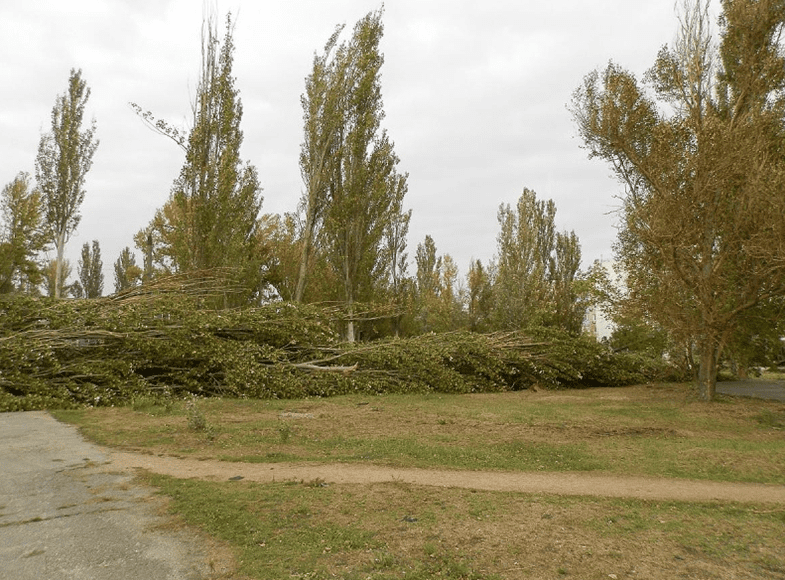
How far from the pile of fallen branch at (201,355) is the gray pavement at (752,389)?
170 inches

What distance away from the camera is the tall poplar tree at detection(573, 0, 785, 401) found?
10.3 metres

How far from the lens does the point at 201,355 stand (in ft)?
38.0

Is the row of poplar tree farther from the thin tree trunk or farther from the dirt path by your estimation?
the dirt path

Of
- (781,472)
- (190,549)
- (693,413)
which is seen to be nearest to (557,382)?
(693,413)

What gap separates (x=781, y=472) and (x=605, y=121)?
8.45 metres

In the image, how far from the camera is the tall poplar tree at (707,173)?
1033 cm

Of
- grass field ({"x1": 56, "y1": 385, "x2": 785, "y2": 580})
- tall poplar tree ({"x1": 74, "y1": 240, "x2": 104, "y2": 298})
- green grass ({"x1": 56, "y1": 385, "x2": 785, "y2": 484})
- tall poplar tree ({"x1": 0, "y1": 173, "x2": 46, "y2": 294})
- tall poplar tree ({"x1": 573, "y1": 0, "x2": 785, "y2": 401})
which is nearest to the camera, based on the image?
grass field ({"x1": 56, "y1": 385, "x2": 785, "y2": 580})

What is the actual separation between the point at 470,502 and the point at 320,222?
1517 centimetres

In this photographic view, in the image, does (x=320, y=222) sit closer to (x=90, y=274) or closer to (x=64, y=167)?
(x=64, y=167)

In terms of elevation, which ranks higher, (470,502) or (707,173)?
(707,173)

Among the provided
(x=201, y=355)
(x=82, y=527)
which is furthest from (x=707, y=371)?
(x=82, y=527)

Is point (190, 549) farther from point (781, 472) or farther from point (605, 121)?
point (605, 121)

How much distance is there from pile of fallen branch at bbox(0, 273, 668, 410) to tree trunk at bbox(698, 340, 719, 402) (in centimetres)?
364

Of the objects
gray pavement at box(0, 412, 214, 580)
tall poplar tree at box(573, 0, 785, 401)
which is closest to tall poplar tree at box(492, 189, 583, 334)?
tall poplar tree at box(573, 0, 785, 401)
